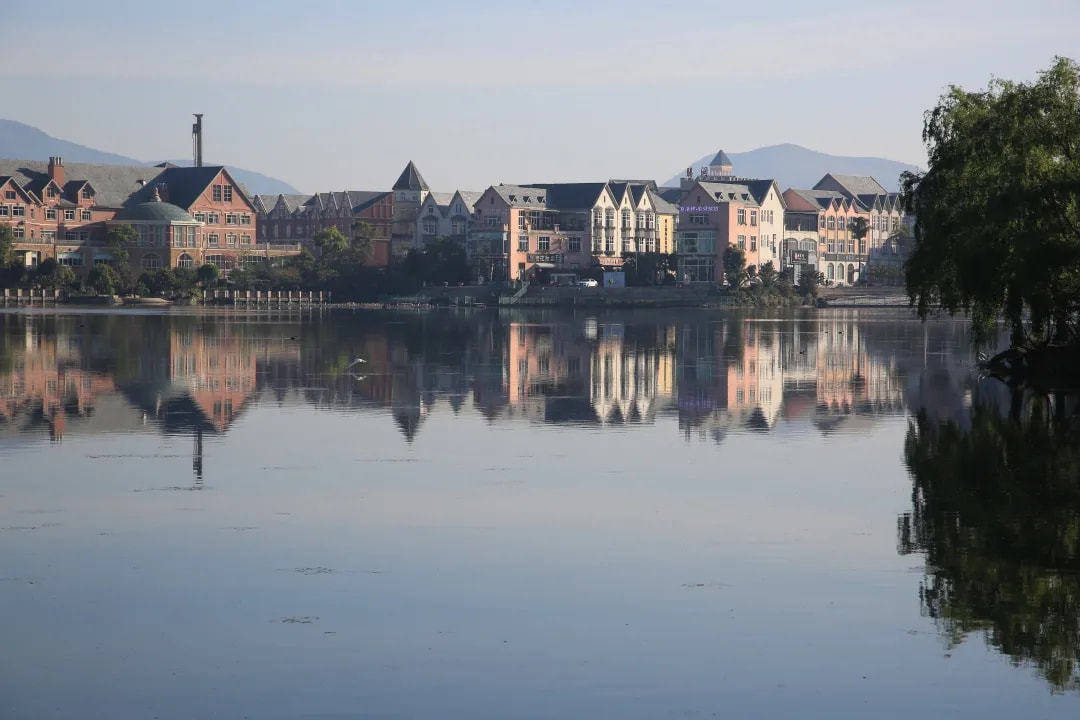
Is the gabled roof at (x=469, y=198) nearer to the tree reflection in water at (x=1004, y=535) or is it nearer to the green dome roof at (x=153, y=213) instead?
the green dome roof at (x=153, y=213)

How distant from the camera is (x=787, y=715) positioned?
41.7 feet

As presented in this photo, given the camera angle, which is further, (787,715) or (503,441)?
(503,441)

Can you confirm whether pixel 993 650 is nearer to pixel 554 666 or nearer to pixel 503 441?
pixel 554 666

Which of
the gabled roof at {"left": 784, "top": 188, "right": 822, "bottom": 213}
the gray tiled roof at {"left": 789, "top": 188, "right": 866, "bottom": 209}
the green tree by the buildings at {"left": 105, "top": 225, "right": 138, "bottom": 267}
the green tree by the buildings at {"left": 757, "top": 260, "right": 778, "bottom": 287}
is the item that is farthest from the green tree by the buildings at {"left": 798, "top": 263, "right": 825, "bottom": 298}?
the green tree by the buildings at {"left": 105, "top": 225, "right": 138, "bottom": 267}

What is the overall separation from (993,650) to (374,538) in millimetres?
8339

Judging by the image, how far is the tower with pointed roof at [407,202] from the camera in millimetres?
178625

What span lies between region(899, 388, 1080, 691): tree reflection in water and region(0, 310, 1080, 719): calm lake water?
0.07 metres

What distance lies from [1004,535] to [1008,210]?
70.2ft

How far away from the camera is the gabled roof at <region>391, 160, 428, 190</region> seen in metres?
181

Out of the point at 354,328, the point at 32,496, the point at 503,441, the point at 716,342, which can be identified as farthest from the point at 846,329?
the point at 32,496

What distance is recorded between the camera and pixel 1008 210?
39281 mm

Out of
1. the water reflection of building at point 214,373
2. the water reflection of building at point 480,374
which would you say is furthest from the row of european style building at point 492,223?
the water reflection of building at point 214,373

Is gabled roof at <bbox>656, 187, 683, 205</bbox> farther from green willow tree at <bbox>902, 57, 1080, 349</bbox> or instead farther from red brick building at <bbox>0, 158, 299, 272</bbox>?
green willow tree at <bbox>902, 57, 1080, 349</bbox>

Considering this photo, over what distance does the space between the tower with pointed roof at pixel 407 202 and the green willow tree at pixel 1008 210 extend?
13517cm
